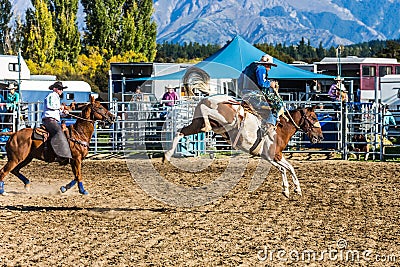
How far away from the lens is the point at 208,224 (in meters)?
8.20

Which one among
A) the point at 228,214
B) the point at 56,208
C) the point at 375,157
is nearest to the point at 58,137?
the point at 56,208

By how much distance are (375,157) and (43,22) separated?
35.5 m

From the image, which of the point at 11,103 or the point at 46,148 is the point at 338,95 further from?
the point at 46,148

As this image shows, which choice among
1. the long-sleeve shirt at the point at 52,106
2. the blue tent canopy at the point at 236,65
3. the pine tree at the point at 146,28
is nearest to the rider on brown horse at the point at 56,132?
the long-sleeve shirt at the point at 52,106

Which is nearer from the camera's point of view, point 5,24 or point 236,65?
point 236,65

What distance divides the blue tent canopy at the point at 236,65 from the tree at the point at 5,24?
39.6 meters

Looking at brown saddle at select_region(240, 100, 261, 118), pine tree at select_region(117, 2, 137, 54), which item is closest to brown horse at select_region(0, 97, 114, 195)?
brown saddle at select_region(240, 100, 261, 118)

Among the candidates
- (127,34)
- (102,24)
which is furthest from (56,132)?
(127,34)

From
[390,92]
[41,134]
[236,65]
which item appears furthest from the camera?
[390,92]

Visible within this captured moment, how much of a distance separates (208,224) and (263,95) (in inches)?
111

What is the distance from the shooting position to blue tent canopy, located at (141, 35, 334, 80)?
18.9 metres

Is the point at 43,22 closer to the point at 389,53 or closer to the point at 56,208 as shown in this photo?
the point at 389,53

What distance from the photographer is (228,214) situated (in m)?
8.94

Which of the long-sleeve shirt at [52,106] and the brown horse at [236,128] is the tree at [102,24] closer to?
the long-sleeve shirt at [52,106]
